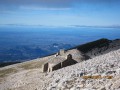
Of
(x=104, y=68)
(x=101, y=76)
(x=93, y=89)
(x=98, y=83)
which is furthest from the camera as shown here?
(x=104, y=68)

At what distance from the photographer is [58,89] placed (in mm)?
17531

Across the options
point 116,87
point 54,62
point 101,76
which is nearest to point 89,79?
point 101,76

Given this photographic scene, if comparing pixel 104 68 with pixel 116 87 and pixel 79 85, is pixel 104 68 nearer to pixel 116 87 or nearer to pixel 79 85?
pixel 79 85

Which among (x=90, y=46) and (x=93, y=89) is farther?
(x=90, y=46)

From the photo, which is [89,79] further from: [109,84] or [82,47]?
[82,47]

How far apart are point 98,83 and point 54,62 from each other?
24.6m

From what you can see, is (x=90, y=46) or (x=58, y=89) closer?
(x=58, y=89)

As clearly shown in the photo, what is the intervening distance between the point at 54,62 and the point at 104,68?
19923mm

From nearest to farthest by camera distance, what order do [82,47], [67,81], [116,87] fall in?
[116,87] < [67,81] < [82,47]

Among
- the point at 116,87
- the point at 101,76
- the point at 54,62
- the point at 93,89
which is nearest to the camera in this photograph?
the point at 116,87

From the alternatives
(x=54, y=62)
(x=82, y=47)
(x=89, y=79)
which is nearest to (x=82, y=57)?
(x=54, y=62)

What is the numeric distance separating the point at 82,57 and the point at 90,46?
65.9ft

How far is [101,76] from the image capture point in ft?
56.3

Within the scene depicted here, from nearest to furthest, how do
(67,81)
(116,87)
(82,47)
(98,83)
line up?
(116,87) < (98,83) < (67,81) < (82,47)
